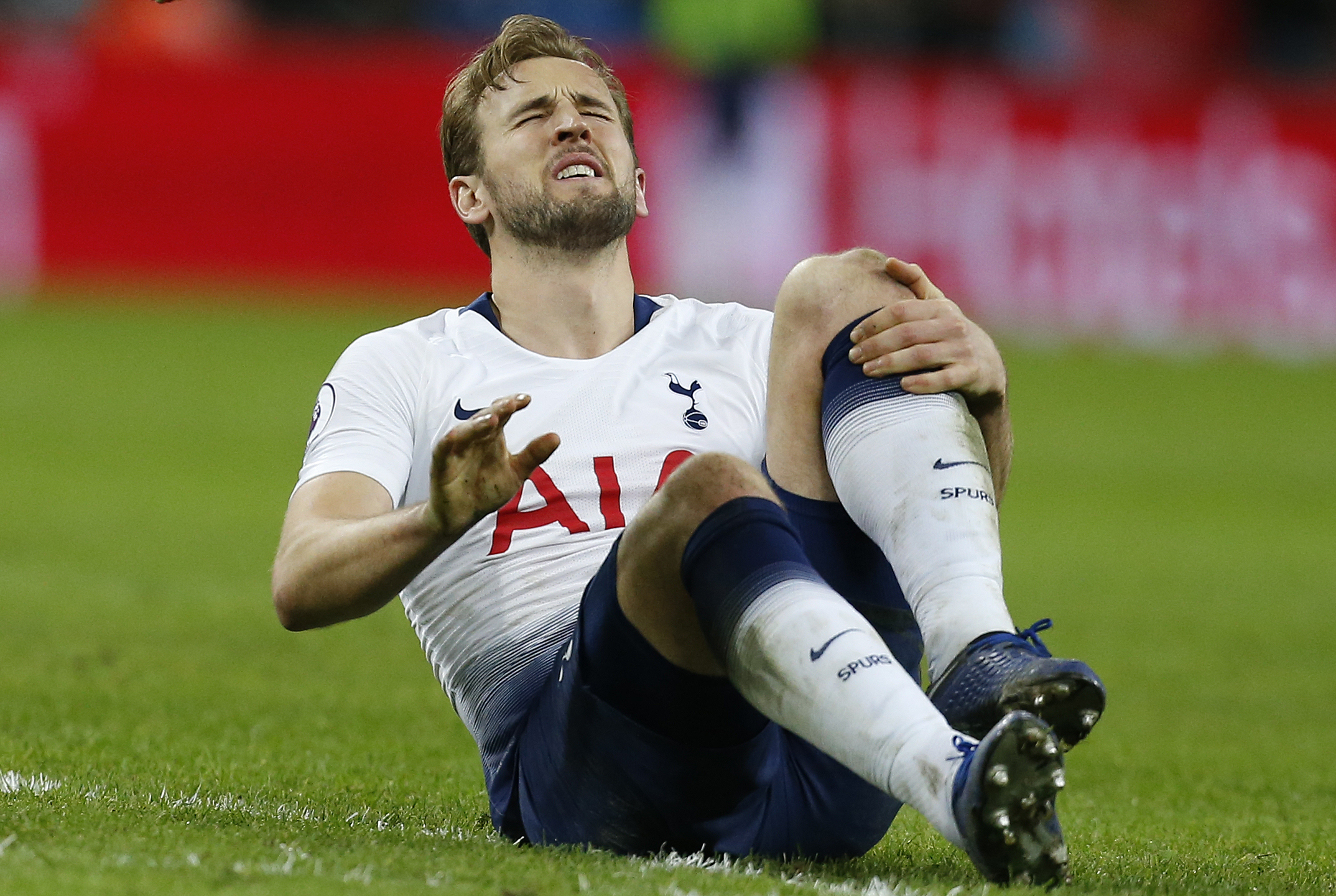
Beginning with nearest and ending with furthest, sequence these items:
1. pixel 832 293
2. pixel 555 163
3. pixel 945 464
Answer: pixel 945 464 → pixel 832 293 → pixel 555 163

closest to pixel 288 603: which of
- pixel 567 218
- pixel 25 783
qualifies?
pixel 25 783

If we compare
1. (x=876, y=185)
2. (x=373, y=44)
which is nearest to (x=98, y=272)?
(x=373, y=44)

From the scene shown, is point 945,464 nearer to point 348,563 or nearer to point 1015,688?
point 1015,688

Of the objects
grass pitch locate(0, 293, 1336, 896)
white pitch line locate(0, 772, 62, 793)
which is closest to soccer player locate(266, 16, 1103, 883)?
grass pitch locate(0, 293, 1336, 896)

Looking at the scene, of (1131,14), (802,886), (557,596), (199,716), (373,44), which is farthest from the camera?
(1131,14)

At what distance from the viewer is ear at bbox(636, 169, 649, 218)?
13.5 ft

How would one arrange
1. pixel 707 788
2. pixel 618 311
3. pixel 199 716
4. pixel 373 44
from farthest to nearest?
pixel 373 44 → pixel 199 716 → pixel 618 311 → pixel 707 788

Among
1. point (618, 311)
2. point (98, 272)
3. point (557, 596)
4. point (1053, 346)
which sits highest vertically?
point (618, 311)

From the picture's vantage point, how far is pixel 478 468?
2.99 meters

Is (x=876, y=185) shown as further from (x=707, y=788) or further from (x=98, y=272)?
(x=707, y=788)

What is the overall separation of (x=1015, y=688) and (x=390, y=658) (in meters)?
3.90

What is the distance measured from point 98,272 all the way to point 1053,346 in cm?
784

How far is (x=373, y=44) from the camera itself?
669 inches

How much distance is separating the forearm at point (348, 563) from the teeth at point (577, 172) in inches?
39.3
